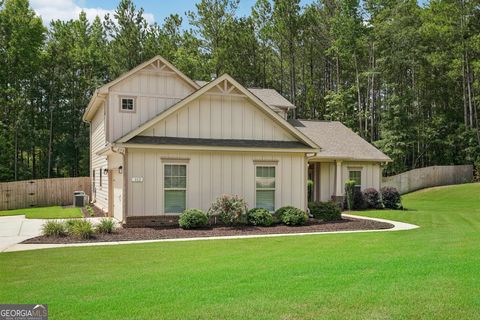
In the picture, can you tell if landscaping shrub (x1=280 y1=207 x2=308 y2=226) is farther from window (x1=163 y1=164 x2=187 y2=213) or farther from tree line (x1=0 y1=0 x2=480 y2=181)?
tree line (x1=0 y1=0 x2=480 y2=181)

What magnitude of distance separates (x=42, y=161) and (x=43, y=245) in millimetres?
32081

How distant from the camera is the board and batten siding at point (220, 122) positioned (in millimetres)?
17531

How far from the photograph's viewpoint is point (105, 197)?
22.0 metres

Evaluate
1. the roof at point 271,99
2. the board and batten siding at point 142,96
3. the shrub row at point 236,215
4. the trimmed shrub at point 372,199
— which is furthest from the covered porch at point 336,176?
the board and batten siding at point 142,96

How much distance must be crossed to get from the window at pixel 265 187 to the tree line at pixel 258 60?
24565 mm

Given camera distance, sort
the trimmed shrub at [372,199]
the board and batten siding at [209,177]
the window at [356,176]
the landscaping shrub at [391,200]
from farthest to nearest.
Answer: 1. the window at [356,176]
2. the landscaping shrub at [391,200]
3. the trimmed shrub at [372,199]
4. the board and batten siding at [209,177]

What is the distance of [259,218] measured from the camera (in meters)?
17.0

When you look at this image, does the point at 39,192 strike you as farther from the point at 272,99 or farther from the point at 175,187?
the point at 272,99

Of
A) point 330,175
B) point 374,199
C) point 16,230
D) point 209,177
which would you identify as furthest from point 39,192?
point 374,199

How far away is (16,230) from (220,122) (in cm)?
838

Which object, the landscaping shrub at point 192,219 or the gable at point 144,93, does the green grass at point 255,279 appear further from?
the gable at point 144,93

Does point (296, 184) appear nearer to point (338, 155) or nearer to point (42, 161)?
point (338, 155)

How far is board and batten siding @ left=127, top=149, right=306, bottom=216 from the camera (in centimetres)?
1650

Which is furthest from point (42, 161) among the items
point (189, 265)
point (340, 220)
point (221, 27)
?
point (189, 265)
